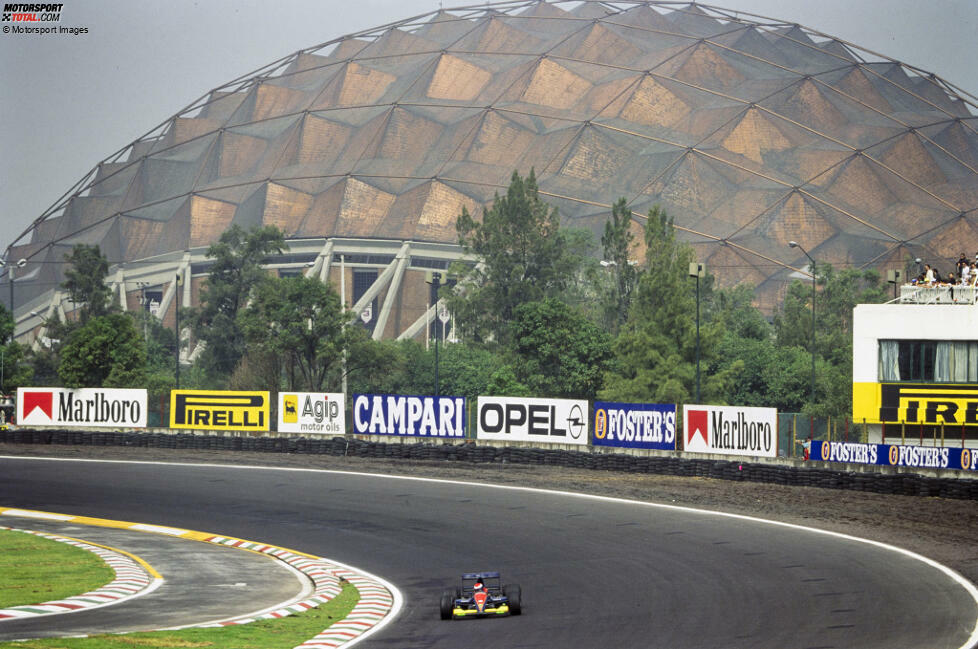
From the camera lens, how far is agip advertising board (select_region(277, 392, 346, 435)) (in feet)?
185

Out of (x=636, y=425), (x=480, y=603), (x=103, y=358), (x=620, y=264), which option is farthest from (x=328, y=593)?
(x=620, y=264)

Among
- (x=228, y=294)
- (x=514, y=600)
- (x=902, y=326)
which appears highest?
(x=228, y=294)

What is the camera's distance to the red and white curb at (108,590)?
63.5ft

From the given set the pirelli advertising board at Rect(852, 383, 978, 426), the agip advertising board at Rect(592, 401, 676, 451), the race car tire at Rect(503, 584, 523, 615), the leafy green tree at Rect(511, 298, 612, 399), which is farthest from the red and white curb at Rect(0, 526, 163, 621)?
the leafy green tree at Rect(511, 298, 612, 399)

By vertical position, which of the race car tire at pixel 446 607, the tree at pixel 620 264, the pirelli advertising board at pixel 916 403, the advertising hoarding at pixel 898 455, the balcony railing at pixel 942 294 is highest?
the tree at pixel 620 264

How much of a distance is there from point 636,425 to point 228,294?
65.4m

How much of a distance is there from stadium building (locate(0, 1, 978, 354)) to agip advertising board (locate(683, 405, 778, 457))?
73.9 metres

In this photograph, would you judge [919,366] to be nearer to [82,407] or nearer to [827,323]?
[82,407]

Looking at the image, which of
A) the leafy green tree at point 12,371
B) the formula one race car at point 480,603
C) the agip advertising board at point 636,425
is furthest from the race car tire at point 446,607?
the leafy green tree at point 12,371

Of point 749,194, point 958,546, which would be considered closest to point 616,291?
point 749,194

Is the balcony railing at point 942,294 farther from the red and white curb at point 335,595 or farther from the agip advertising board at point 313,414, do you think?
the red and white curb at point 335,595

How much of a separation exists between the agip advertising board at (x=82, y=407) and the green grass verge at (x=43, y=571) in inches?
1255

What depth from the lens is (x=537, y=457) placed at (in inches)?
1970

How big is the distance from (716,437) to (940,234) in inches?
3570
